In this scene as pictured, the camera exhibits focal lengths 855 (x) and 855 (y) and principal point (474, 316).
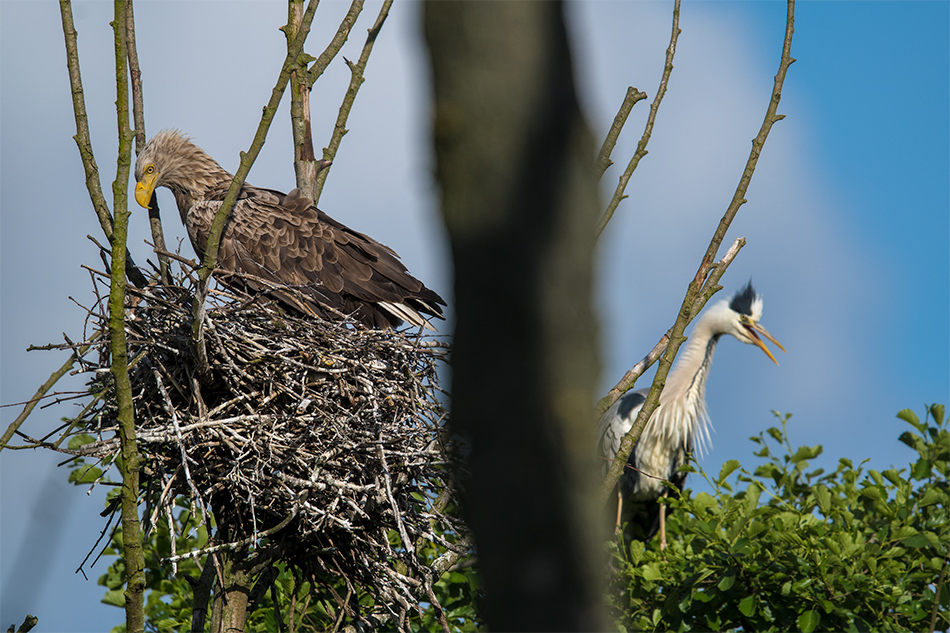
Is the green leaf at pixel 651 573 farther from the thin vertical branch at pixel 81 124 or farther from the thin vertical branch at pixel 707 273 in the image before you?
the thin vertical branch at pixel 81 124

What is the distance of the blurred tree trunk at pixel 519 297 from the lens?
1022 millimetres

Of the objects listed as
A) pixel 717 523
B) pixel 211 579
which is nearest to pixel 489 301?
pixel 211 579

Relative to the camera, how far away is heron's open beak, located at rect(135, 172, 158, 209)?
17.2 ft

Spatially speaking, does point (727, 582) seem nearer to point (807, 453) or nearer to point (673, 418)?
point (807, 453)

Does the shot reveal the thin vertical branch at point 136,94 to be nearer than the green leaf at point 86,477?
Yes

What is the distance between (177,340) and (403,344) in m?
1.09

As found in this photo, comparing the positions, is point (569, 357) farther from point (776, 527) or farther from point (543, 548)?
point (776, 527)

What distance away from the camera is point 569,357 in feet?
3.41

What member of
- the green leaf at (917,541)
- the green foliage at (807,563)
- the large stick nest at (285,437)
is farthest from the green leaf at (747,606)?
the large stick nest at (285,437)

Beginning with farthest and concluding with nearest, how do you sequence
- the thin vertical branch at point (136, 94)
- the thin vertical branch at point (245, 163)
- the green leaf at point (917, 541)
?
the green leaf at point (917, 541) < the thin vertical branch at point (136, 94) < the thin vertical branch at point (245, 163)

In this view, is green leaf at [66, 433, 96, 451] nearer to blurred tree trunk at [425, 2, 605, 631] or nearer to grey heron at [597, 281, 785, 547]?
blurred tree trunk at [425, 2, 605, 631]

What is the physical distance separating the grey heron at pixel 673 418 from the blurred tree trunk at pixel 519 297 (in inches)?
312

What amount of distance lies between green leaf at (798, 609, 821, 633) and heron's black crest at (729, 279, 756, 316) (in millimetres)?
5517

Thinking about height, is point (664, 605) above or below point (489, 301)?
above
